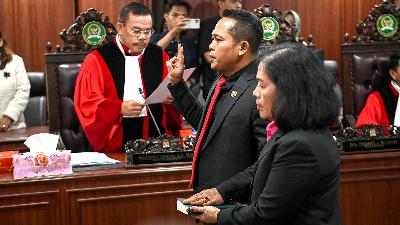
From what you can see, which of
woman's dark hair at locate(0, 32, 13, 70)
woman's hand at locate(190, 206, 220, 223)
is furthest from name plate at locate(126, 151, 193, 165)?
woman's dark hair at locate(0, 32, 13, 70)

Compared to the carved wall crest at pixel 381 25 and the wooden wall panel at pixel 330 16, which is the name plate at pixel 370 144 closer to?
the carved wall crest at pixel 381 25

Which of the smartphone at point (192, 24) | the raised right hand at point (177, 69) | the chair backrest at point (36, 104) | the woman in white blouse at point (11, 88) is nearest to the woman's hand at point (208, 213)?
the raised right hand at point (177, 69)

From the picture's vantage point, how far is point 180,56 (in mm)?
2760

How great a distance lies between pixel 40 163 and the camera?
3.19 m

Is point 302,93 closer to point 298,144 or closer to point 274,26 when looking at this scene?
point 298,144

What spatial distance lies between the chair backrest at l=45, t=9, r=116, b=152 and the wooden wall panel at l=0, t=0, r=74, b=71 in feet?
7.38

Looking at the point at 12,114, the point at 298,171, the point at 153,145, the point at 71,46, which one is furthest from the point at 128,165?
the point at 12,114

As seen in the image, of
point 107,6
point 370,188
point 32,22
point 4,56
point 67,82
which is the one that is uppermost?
point 107,6

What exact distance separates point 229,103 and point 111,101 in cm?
143

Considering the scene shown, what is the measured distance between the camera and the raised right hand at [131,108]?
143 inches

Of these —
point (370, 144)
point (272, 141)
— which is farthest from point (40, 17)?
point (272, 141)

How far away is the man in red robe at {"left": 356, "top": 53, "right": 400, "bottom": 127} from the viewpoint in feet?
14.7

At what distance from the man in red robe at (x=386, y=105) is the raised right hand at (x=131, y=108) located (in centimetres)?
162

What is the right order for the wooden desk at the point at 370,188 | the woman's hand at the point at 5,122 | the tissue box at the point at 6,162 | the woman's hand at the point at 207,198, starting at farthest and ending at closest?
the woman's hand at the point at 5,122
the wooden desk at the point at 370,188
the tissue box at the point at 6,162
the woman's hand at the point at 207,198
